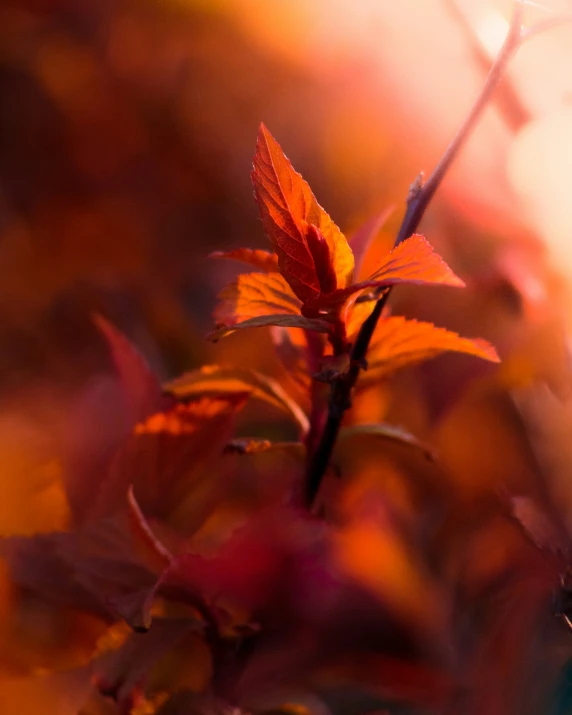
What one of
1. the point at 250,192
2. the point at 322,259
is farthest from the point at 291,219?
the point at 250,192

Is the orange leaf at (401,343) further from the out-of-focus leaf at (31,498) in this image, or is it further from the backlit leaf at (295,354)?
the out-of-focus leaf at (31,498)

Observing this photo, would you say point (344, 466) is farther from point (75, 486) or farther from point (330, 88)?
point (330, 88)

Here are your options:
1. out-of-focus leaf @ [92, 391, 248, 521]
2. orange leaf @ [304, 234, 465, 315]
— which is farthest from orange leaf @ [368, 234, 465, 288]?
out-of-focus leaf @ [92, 391, 248, 521]

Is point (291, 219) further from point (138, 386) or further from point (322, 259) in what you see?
point (138, 386)

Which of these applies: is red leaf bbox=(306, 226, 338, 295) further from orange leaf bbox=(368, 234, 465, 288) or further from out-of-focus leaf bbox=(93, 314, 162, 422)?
out-of-focus leaf bbox=(93, 314, 162, 422)

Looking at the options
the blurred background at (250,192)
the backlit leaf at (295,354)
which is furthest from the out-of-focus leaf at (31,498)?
the backlit leaf at (295,354)
